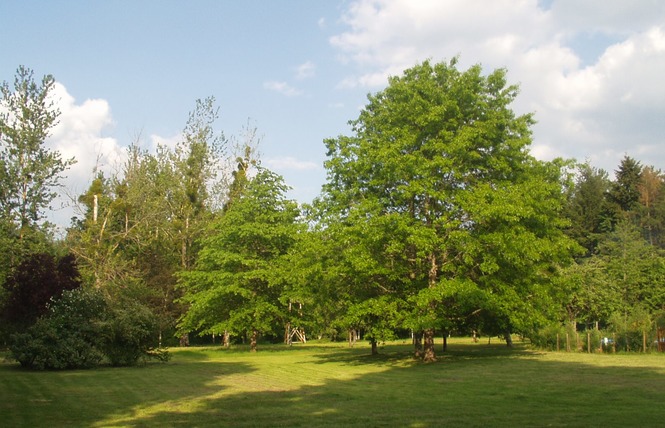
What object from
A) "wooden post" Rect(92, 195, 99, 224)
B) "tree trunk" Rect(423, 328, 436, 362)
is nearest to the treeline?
"tree trunk" Rect(423, 328, 436, 362)

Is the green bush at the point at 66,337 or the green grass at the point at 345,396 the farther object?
the green bush at the point at 66,337

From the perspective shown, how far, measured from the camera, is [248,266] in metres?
37.1

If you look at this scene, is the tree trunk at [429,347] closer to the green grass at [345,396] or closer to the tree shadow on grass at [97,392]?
the green grass at [345,396]

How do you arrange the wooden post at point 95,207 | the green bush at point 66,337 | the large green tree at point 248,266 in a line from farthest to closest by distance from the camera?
1. the wooden post at point 95,207
2. the large green tree at point 248,266
3. the green bush at point 66,337

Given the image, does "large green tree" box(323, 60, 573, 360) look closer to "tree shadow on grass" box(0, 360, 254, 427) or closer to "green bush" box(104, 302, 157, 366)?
"tree shadow on grass" box(0, 360, 254, 427)

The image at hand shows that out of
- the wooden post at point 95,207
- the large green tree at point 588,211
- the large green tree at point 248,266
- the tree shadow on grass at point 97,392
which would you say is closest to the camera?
the tree shadow on grass at point 97,392

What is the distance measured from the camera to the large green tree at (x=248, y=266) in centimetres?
3541

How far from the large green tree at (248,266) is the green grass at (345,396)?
13.3 metres

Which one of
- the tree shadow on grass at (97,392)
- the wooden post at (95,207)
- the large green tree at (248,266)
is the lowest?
the tree shadow on grass at (97,392)

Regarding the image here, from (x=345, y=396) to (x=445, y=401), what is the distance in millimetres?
2385

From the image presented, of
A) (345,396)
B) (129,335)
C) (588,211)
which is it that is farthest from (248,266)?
(588,211)

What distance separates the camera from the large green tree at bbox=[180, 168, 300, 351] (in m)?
35.4

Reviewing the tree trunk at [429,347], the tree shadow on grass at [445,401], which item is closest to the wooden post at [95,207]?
the tree trunk at [429,347]

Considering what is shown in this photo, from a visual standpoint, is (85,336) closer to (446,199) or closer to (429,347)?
(429,347)
